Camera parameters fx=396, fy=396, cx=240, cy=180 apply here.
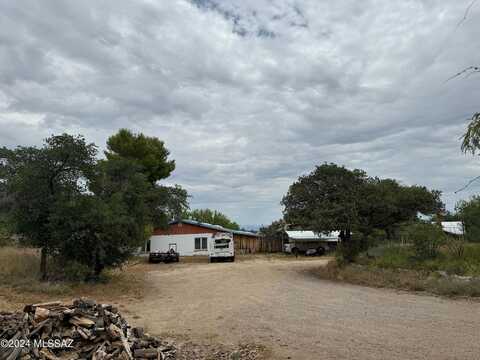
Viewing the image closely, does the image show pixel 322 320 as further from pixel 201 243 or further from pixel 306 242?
pixel 306 242

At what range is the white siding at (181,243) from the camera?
123 feet

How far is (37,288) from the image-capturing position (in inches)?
508

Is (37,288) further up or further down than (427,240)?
further down

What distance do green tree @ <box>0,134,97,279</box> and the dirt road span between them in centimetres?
486

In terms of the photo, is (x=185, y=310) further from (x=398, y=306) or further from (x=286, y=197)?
(x=286, y=197)

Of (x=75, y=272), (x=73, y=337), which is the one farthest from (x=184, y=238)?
(x=73, y=337)

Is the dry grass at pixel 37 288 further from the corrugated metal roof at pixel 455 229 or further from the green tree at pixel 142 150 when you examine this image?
the green tree at pixel 142 150

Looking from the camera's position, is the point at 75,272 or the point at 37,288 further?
the point at 75,272

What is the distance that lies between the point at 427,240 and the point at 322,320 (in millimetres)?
9058

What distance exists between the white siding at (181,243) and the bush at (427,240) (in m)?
23.5

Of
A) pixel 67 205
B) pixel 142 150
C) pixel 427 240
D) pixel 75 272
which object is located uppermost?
pixel 142 150

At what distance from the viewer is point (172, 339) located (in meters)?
7.82

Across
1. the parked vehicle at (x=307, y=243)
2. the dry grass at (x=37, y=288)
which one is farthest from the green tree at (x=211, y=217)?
the dry grass at (x=37, y=288)

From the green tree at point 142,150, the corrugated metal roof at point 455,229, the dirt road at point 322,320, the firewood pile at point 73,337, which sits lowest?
the dirt road at point 322,320
